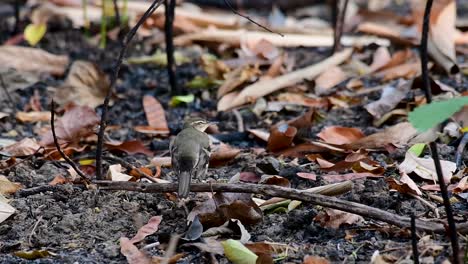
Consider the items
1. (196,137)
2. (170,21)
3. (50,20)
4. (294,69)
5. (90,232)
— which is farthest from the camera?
(50,20)

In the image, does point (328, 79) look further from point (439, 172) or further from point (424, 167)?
point (439, 172)

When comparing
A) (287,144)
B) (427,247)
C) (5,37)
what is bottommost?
(5,37)

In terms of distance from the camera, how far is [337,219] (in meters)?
3.58

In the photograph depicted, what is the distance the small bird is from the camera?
3.81 m

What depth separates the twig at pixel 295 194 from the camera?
10.8ft

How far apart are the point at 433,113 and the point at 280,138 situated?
7.70ft

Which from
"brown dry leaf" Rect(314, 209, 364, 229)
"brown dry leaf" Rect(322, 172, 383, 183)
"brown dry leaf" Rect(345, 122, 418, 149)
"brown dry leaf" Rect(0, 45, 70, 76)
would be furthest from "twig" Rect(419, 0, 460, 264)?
"brown dry leaf" Rect(0, 45, 70, 76)

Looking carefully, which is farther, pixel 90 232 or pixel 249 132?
pixel 249 132

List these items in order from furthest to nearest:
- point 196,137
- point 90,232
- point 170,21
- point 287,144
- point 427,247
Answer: point 170,21 → point 287,144 → point 196,137 → point 90,232 → point 427,247

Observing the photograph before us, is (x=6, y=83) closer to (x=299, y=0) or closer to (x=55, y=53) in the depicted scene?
(x=55, y=53)

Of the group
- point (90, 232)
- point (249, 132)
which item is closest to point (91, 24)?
point (249, 132)

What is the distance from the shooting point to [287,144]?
16.1 ft

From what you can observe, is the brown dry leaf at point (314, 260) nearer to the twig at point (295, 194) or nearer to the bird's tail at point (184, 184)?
the twig at point (295, 194)

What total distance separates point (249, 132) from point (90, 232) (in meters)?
1.86
